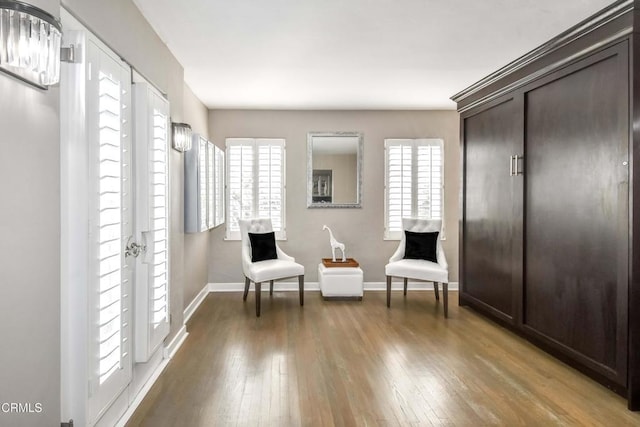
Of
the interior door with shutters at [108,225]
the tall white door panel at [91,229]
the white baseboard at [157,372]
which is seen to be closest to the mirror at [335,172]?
the white baseboard at [157,372]

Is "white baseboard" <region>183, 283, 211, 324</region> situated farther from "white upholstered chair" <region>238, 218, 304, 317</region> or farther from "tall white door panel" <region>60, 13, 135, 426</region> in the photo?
"tall white door panel" <region>60, 13, 135, 426</region>

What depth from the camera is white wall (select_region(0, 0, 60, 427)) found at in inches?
53.0

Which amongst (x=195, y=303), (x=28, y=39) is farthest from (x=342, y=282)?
(x=28, y=39)

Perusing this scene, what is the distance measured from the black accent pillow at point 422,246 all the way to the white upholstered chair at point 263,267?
4.62 ft

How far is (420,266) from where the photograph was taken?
486 centimetres

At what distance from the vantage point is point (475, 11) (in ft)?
9.13

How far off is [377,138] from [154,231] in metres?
3.86

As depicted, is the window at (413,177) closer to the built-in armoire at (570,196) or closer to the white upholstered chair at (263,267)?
the built-in armoire at (570,196)

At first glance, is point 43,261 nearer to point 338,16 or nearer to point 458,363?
point 338,16

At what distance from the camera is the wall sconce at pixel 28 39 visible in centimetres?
114

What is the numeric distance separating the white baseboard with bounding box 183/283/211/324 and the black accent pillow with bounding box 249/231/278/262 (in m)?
0.82

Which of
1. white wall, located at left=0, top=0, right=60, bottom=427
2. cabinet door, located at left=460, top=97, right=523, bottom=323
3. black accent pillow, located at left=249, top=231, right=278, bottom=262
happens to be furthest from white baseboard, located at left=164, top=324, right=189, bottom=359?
cabinet door, located at left=460, top=97, right=523, bottom=323

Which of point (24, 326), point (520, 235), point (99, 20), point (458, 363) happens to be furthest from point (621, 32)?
point (24, 326)

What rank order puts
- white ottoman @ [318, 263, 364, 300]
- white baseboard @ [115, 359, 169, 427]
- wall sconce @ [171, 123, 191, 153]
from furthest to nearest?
white ottoman @ [318, 263, 364, 300]
wall sconce @ [171, 123, 191, 153]
white baseboard @ [115, 359, 169, 427]
